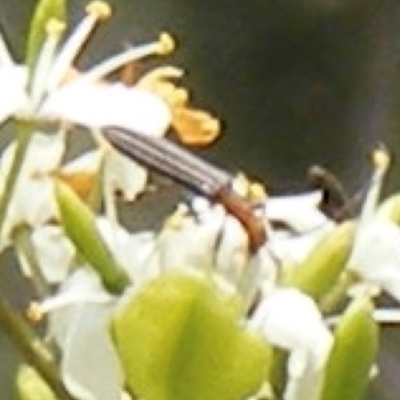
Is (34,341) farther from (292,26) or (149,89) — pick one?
(292,26)

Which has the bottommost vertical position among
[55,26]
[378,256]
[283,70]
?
[283,70]

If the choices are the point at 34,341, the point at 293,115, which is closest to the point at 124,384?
the point at 34,341

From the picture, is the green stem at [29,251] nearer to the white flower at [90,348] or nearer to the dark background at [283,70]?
the white flower at [90,348]

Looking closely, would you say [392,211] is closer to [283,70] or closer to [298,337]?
[298,337]

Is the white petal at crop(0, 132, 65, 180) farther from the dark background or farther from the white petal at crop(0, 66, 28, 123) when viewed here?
the dark background

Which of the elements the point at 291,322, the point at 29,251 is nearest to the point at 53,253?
the point at 29,251

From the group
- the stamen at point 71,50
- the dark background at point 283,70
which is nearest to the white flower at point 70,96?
the stamen at point 71,50
